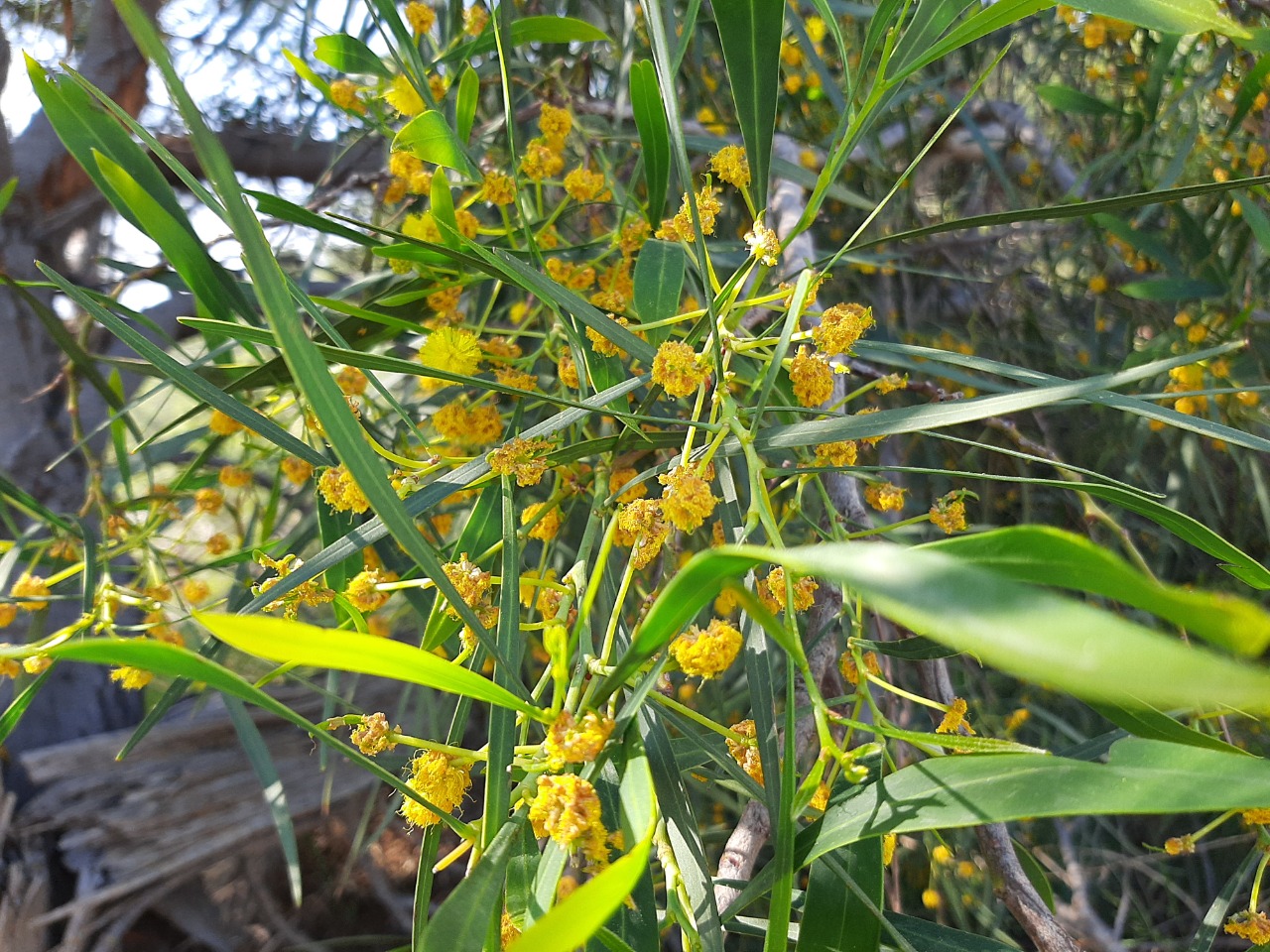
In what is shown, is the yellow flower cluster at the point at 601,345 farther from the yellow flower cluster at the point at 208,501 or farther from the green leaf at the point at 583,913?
the yellow flower cluster at the point at 208,501

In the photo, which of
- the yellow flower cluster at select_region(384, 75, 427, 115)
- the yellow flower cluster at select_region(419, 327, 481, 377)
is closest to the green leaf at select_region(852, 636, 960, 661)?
the yellow flower cluster at select_region(419, 327, 481, 377)

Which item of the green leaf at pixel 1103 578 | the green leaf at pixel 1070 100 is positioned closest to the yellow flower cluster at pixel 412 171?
the green leaf at pixel 1103 578

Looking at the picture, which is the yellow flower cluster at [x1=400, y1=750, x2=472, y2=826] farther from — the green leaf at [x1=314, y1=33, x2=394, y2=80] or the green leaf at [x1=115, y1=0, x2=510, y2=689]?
the green leaf at [x1=314, y1=33, x2=394, y2=80]

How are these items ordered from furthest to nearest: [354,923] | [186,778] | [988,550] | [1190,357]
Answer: [354,923] → [186,778] → [1190,357] → [988,550]

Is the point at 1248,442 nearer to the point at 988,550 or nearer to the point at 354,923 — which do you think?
the point at 988,550

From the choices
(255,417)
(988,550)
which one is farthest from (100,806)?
(988,550)

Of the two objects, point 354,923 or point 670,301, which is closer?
point 670,301
